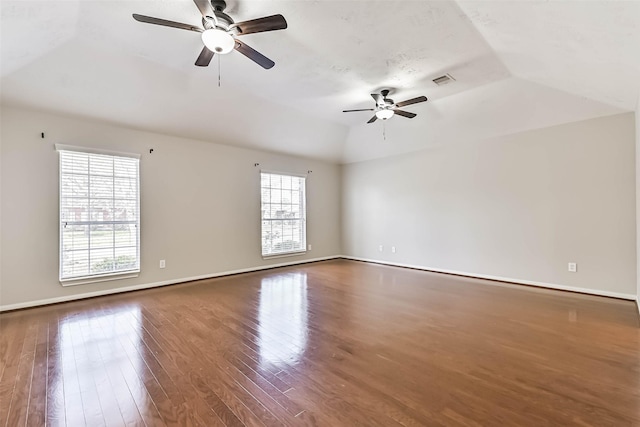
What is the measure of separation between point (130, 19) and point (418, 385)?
3.91 metres

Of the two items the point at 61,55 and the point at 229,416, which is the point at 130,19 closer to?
the point at 61,55

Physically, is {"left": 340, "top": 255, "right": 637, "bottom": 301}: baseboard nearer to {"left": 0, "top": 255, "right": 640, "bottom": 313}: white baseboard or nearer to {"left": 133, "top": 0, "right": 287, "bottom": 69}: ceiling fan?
{"left": 0, "top": 255, "right": 640, "bottom": 313}: white baseboard

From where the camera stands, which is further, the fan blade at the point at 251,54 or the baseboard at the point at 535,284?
the baseboard at the point at 535,284

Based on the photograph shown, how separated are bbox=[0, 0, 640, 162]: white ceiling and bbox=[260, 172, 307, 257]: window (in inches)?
51.7

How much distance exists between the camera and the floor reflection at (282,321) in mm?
2482

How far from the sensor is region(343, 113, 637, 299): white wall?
402 cm

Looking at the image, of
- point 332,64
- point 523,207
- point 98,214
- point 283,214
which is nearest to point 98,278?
point 98,214

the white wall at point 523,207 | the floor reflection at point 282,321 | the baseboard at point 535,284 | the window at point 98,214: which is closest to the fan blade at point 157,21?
the floor reflection at point 282,321

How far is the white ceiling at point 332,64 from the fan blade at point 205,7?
0.37 m

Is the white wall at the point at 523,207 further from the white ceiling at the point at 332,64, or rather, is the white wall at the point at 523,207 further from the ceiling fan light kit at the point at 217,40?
the ceiling fan light kit at the point at 217,40

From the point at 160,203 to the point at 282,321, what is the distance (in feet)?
9.87

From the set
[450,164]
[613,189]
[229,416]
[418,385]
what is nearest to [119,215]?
[229,416]

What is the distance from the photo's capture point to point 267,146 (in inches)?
236

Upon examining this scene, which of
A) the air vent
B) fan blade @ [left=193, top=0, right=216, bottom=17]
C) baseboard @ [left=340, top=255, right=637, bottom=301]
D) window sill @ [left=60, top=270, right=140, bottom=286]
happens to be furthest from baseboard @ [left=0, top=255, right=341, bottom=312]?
the air vent
